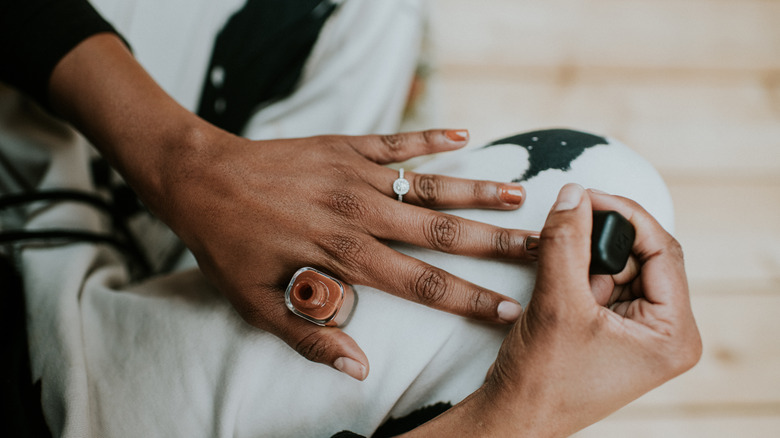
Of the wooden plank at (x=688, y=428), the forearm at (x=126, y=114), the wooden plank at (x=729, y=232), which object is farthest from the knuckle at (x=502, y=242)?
the wooden plank at (x=729, y=232)

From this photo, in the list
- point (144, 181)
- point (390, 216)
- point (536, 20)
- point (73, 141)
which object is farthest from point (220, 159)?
point (536, 20)

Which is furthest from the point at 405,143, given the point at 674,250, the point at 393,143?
the point at 674,250

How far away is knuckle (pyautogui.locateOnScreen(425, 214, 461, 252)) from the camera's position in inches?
21.3

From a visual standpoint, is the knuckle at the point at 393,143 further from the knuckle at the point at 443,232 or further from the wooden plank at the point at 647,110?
the wooden plank at the point at 647,110

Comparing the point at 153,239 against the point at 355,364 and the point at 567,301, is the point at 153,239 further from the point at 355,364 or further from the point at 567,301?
the point at 567,301

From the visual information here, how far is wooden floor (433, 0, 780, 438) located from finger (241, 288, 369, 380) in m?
0.82

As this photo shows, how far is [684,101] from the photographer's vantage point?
1270 mm

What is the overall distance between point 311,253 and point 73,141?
1.63 ft

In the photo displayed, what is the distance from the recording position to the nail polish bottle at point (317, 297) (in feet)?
1.73

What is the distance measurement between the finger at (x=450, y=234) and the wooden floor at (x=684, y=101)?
72 centimetres

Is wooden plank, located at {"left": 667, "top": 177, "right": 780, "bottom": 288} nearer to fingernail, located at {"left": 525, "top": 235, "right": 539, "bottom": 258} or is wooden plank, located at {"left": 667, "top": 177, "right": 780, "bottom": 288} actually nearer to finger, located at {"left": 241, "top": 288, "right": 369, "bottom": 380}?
fingernail, located at {"left": 525, "top": 235, "right": 539, "bottom": 258}

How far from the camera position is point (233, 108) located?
0.77 metres

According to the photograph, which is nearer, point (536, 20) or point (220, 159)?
point (220, 159)

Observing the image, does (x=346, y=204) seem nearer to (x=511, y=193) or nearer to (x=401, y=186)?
(x=401, y=186)
